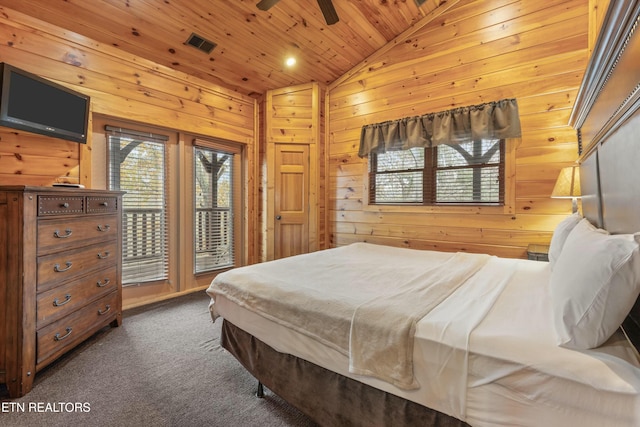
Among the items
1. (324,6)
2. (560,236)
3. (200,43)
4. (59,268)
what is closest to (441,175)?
(560,236)

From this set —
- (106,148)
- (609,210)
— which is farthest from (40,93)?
(609,210)

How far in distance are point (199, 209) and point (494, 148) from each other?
350 cm

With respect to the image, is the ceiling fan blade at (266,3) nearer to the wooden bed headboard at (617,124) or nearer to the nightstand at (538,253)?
the wooden bed headboard at (617,124)

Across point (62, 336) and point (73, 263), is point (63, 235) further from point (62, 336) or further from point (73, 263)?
point (62, 336)

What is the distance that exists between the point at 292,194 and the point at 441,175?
197 cm

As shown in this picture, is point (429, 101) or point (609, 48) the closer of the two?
point (609, 48)

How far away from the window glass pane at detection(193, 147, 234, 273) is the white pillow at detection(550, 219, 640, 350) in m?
3.66

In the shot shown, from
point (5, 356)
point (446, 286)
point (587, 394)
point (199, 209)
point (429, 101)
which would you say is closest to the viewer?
point (587, 394)

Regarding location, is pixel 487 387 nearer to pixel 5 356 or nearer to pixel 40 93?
pixel 5 356

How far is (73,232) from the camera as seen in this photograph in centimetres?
207

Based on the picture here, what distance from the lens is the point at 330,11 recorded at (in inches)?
88.0

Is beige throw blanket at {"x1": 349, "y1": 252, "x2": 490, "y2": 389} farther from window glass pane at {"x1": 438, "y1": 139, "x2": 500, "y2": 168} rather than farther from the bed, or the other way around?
window glass pane at {"x1": 438, "y1": 139, "x2": 500, "y2": 168}

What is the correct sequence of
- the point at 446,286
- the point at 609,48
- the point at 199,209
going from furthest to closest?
the point at 199,209, the point at 446,286, the point at 609,48

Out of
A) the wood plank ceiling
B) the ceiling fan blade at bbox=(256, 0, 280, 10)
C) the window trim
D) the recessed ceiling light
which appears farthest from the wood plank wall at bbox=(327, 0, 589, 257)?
the ceiling fan blade at bbox=(256, 0, 280, 10)
